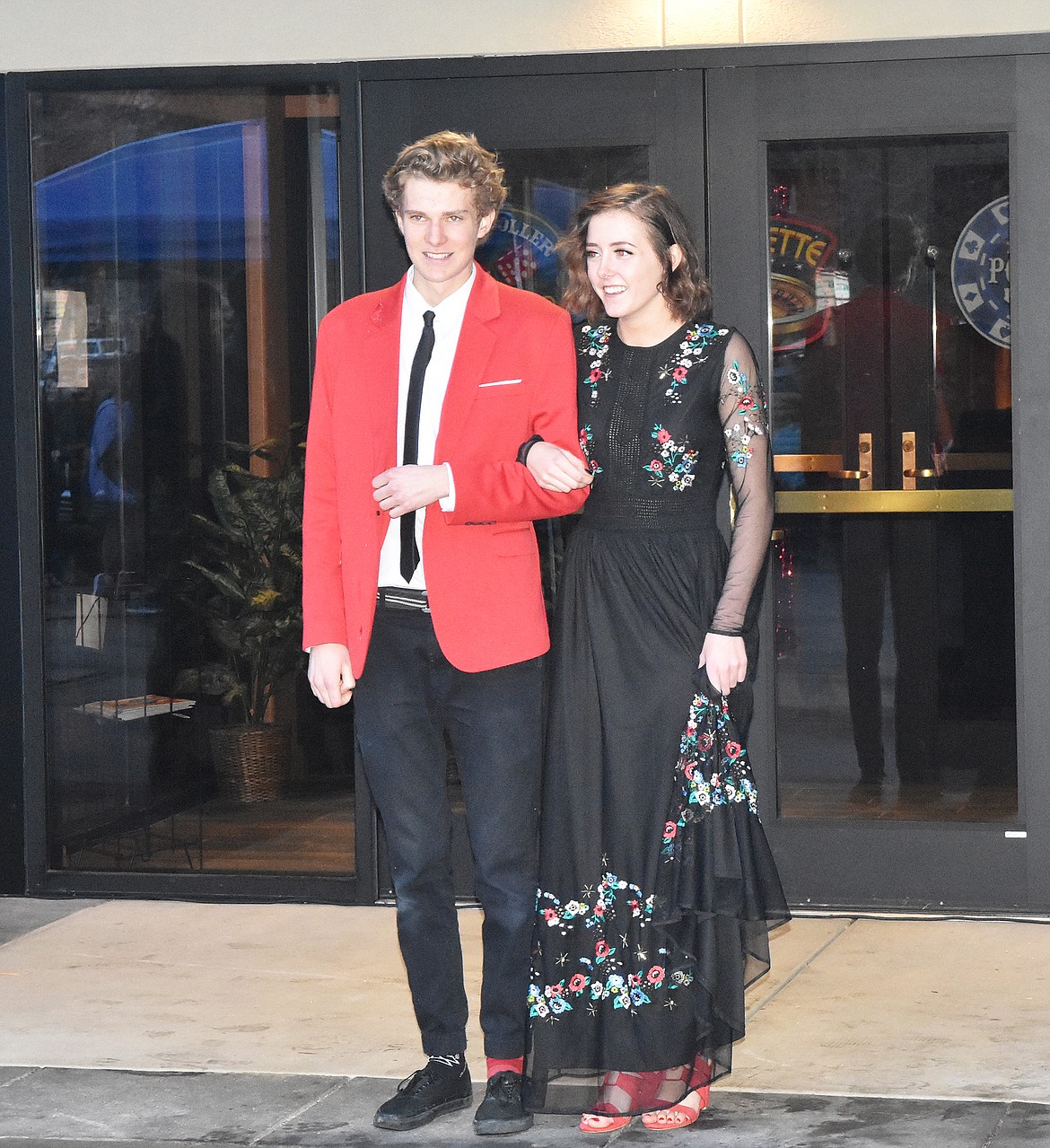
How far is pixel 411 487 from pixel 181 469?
2255 mm

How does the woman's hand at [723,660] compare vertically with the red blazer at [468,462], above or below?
below

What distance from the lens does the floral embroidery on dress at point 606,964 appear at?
3102 millimetres

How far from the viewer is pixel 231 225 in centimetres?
491

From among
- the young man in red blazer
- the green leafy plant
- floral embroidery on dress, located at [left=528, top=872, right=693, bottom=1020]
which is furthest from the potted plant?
floral embroidery on dress, located at [left=528, top=872, right=693, bottom=1020]

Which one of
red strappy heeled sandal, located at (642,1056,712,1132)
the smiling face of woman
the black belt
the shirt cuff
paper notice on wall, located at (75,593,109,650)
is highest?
the smiling face of woman

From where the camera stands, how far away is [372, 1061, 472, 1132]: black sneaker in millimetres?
3150

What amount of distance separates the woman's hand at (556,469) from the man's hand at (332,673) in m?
0.50

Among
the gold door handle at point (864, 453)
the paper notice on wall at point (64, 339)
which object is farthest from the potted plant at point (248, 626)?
the gold door handle at point (864, 453)

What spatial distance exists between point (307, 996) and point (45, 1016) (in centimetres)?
60

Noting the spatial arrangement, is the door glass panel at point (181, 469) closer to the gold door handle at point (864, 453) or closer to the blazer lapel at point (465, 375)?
the gold door handle at point (864, 453)

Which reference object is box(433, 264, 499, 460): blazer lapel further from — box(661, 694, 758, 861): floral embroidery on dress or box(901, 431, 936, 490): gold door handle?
box(901, 431, 936, 490): gold door handle

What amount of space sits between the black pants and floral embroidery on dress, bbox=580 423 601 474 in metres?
0.37

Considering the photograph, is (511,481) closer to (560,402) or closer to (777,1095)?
(560,402)

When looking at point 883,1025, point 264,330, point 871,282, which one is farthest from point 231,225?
point 883,1025
